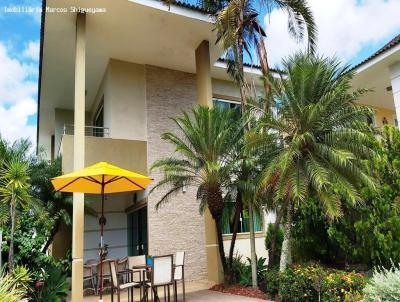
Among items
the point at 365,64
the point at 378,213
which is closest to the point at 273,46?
the point at 365,64

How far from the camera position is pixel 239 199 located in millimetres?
11539

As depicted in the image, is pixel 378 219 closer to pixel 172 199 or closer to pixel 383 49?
pixel 172 199

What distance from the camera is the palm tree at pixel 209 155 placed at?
36.3 ft

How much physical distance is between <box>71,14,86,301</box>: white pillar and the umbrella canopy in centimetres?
182

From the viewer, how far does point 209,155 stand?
36.3ft

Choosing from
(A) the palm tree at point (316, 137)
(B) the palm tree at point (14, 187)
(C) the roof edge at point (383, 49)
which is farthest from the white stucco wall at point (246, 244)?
(B) the palm tree at point (14, 187)

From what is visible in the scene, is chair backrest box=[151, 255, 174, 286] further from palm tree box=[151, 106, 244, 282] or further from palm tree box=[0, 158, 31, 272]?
palm tree box=[0, 158, 31, 272]

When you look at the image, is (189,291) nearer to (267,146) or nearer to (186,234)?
(186,234)

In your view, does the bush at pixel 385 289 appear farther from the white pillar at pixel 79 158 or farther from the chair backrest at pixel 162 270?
the white pillar at pixel 79 158

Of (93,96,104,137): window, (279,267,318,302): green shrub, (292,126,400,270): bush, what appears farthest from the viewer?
(93,96,104,137): window

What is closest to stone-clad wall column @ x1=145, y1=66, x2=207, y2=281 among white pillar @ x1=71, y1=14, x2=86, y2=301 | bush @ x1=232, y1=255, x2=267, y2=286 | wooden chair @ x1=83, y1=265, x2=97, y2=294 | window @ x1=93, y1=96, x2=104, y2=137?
wooden chair @ x1=83, y1=265, x2=97, y2=294

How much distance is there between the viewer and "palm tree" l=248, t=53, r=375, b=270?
8938 millimetres

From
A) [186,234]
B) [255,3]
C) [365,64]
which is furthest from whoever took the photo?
[365,64]

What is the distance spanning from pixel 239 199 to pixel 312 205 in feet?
8.90
